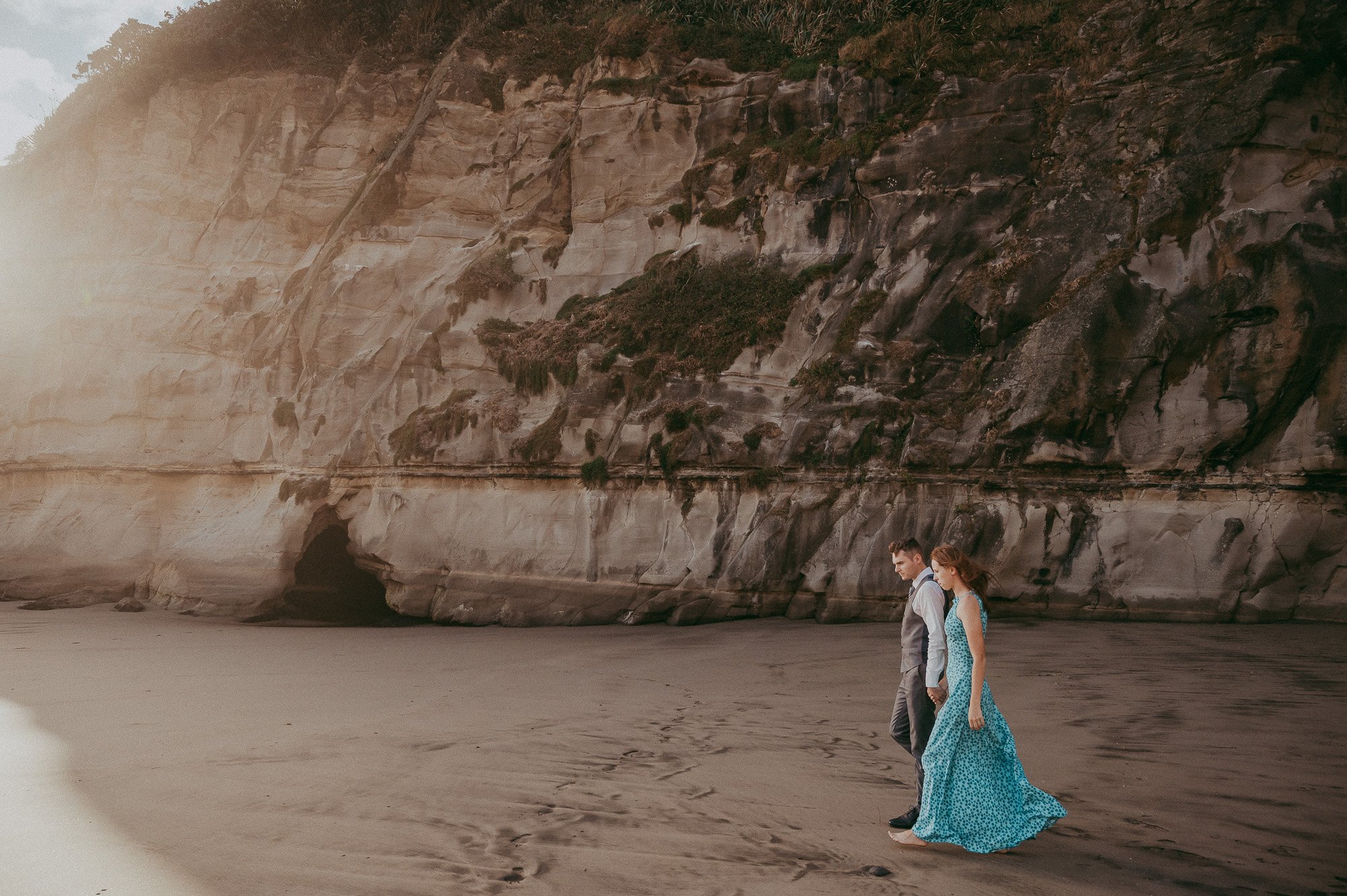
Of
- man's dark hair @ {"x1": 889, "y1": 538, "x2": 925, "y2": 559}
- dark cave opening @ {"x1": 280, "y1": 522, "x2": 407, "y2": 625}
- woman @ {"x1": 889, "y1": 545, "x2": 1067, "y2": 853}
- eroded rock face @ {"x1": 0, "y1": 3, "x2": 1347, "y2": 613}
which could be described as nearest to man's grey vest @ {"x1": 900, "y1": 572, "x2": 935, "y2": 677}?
man's dark hair @ {"x1": 889, "y1": 538, "x2": 925, "y2": 559}

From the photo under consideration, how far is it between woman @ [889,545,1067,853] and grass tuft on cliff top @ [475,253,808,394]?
11.0 metres

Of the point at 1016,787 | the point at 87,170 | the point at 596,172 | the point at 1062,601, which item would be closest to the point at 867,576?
the point at 1062,601

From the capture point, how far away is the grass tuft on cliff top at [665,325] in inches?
615

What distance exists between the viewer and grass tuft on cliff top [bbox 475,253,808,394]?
615 inches

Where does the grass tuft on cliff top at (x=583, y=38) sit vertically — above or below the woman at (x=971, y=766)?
above

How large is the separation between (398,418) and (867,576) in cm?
1010

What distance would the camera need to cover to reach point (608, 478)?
15.1 m

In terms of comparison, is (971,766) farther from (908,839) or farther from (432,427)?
(432,427)

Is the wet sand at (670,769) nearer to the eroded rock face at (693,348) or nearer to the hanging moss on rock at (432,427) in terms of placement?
the eroded rock face at (693,348)

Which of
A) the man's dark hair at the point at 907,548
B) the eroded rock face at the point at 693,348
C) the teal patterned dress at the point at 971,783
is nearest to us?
the teal patterned dress at the point at 971,783

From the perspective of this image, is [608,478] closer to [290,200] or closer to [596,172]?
[596,172]

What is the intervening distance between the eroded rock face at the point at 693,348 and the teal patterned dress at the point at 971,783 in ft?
Answer: 26.6

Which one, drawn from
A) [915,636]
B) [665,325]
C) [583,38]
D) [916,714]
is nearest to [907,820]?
[916,714]

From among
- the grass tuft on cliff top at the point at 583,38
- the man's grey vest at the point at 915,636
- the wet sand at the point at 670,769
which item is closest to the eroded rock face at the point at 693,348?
the grass tuft on cliff top at the point at 583,38
